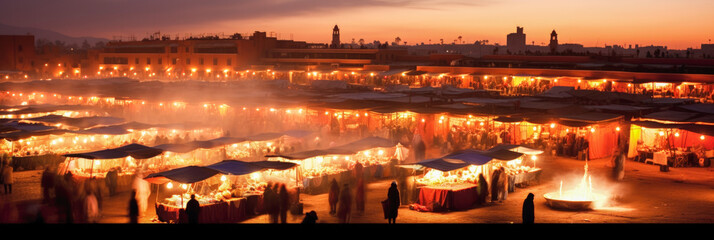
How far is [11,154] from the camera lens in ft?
71.9

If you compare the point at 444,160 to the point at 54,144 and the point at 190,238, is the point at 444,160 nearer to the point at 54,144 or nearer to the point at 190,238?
the point at 190,238

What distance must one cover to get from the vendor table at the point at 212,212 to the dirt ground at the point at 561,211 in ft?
1.01

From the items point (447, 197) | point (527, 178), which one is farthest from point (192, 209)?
point (527, 178)

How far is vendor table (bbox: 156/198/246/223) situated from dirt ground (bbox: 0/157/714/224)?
0.31m

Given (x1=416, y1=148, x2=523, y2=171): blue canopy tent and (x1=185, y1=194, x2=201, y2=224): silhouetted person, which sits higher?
(x1=416, y1=148, x2=523, y2=171): blue canopy tent

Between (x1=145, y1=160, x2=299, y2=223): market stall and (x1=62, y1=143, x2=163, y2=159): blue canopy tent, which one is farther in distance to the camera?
(x1=62, y1=143, x2=163, y2=159): blue canopy tent

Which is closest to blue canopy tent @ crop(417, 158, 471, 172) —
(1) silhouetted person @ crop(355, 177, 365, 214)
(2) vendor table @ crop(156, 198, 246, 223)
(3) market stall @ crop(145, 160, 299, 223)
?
(1) silhouetted person @ crop(355, 177, 365, 214)

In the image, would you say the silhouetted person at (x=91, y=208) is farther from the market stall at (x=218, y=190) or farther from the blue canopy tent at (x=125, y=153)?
the blue canopy tent at (x=125, y=153)

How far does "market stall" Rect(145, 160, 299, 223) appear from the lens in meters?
14.3

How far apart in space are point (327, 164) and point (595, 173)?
8.66 metres

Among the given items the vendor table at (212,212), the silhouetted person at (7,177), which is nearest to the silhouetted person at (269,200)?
the vendor table at (212,212)

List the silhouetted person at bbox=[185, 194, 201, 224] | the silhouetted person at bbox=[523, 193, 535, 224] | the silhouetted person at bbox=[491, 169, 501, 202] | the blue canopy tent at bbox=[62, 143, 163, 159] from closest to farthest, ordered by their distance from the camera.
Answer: the silhouetted person at bbox=[523, 193, 535, 224], the silhouetted person at bbox=[185, 194, 201, 224], the silhouetted person at bbox=[491, 169, 501, 202], the blue canopy tent at bbox=[62, 143, 163, 159]

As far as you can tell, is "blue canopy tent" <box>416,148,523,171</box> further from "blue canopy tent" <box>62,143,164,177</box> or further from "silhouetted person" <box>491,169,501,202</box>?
"blue canopy tent" <box>62,143,164,177</box>

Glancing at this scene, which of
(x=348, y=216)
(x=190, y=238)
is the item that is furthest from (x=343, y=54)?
(x=190, y=238)
